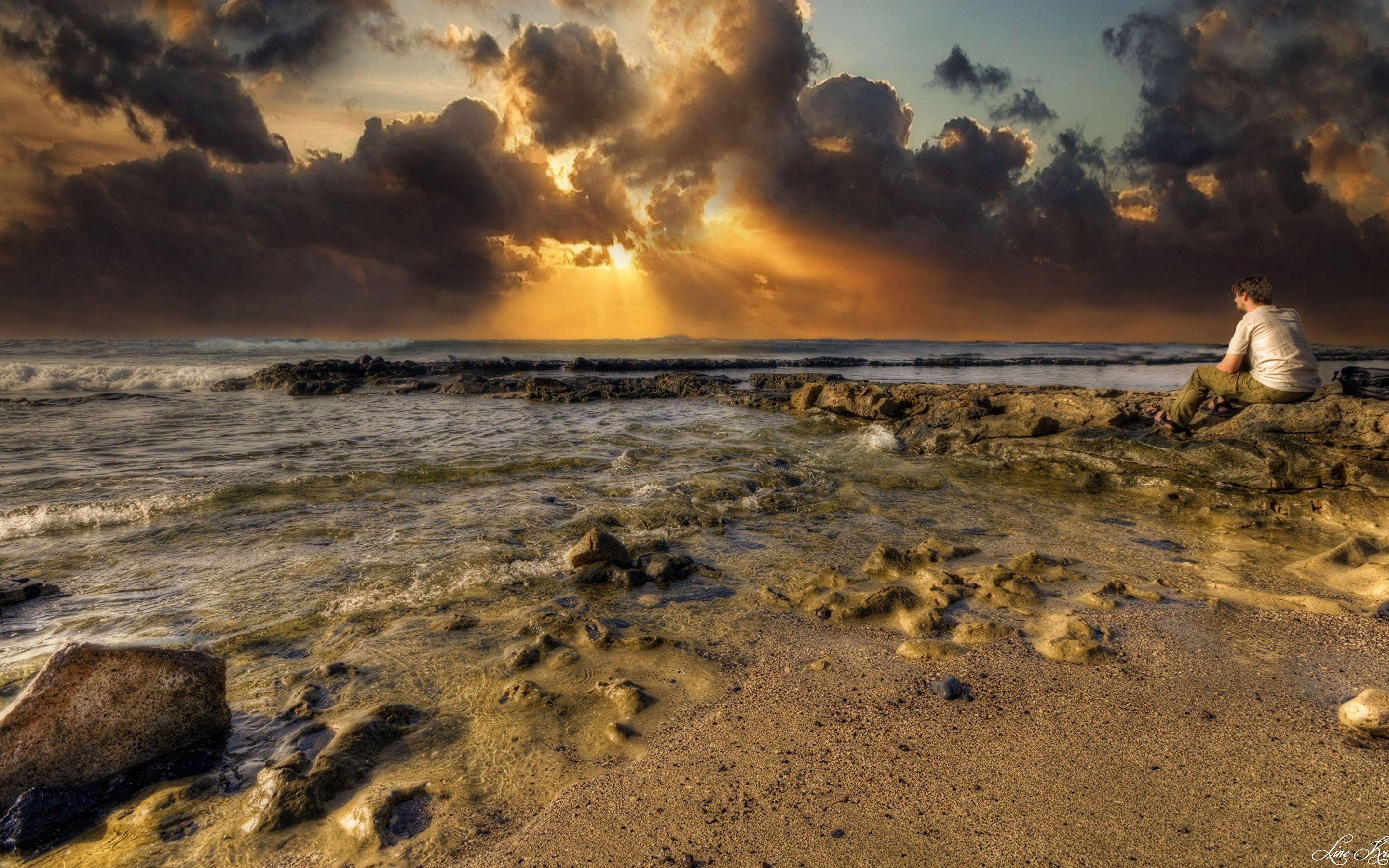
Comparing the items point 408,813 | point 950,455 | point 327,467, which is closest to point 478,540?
point 408,813

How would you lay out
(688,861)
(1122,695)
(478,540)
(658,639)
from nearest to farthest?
(688,861) → (1122,695) → (658,639) → (478,540)

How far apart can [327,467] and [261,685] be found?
6487 mm

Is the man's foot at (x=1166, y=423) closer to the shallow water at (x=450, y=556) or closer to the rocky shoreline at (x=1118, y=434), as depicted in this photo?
the rocky shoreline at (x=1118, y=434)

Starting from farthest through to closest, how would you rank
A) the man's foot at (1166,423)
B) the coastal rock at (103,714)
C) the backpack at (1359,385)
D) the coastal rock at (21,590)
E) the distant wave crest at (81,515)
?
1. the man's foot at (1166,423)
2. the backpack at (1359,385)
3. the distant wave crest at (81,515)
4. the coastal rock at (21,590)
5. the coastal rock at (103,714)

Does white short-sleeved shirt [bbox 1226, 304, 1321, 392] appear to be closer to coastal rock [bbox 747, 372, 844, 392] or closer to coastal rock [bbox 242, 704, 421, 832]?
coastal rock [bbox 242, 704, 421, 832]

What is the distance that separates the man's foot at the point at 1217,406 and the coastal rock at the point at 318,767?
9.21 meters

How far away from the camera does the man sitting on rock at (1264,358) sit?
6.29m

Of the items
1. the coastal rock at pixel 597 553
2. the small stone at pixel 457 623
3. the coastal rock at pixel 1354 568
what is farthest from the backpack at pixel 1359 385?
the small stone at pixel 457 623

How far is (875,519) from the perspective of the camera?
653 centimetres

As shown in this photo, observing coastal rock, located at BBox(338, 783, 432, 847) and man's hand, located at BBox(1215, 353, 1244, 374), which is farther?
man's hand, located at BBox(1215, 353, 1244, 374)

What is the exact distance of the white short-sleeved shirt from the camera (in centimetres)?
627

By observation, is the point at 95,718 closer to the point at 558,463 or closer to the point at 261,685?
the point at 261,685

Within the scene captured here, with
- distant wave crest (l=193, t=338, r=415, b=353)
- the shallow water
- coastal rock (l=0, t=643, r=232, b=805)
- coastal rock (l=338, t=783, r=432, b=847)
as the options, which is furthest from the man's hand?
distant wave crest (l=193, t=338, r=415, b=353)

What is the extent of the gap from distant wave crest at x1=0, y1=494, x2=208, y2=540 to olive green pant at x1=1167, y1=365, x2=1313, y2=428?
11.7m
